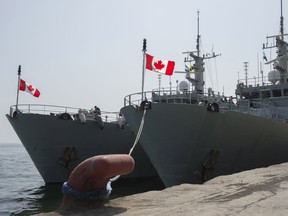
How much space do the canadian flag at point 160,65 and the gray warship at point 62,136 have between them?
5686mm

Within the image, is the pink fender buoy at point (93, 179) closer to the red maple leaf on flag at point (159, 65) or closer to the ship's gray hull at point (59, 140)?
the red maple leaf on flag at point (159, 65)

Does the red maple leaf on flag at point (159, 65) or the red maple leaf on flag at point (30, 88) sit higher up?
the red maple leaf on flag at point (159, 65)

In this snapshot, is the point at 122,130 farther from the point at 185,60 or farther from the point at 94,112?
the point at 185,60

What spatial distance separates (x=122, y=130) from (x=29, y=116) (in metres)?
4.60

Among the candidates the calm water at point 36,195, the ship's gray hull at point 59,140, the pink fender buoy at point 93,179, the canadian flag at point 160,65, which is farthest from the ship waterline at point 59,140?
the pink fender buoy at point 93,179

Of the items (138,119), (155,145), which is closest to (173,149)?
(155,145)

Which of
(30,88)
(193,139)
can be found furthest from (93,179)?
(30,88)

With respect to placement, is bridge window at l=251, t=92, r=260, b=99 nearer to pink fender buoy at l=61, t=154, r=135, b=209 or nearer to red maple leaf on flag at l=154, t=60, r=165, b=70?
red maple leaf on flag at l=154, t=60, r=165, b=70

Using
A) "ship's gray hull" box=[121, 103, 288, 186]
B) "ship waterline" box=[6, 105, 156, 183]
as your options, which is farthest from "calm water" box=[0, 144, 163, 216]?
"ship's gray hull" box=[121, 103, 288, 186]

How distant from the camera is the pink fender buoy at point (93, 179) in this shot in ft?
16.5

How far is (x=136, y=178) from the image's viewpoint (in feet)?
65.2

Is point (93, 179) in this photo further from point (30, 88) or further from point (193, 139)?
point (30, 88)

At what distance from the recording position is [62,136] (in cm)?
1719

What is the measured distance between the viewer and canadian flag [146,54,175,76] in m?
12.2
